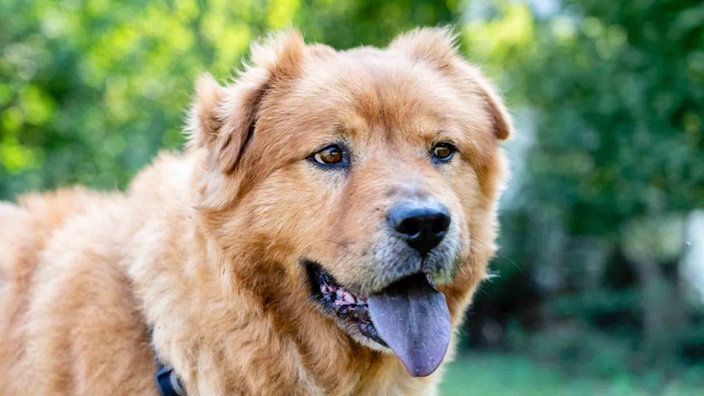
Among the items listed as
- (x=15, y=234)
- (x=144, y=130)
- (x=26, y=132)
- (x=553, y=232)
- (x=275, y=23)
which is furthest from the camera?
(x=553, y=232)

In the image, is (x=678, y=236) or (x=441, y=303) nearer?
(x=441, y=303)

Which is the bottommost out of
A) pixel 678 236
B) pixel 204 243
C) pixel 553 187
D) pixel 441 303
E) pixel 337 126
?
pixel 678 236

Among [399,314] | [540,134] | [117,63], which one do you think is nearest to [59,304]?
[399,314]

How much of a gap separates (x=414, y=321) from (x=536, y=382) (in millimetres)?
9310

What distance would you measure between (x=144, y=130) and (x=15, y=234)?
941 centimetres

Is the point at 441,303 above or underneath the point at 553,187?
above

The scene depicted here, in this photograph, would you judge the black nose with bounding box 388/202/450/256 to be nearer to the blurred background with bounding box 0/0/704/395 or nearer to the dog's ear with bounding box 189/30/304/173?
the dog's ear with bounding box 189/30/304/173

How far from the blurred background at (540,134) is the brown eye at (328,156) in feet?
24.3

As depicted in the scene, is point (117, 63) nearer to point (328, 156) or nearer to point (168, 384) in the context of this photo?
point (328, 156)

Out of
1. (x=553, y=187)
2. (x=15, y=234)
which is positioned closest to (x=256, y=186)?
(x=15, y=234)

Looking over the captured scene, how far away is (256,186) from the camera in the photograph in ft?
12.7

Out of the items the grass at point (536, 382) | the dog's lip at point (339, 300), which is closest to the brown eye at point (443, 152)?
the dog's lip at point (339, 300)

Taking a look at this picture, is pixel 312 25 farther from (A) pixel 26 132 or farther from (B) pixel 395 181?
(B) pixel 395 181

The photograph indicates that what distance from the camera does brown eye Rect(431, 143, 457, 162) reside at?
13.1ft
